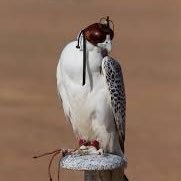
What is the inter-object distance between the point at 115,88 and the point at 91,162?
1.84ft

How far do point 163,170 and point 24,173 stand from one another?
155cm

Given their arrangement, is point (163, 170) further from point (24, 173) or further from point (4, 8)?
point (4, 8)

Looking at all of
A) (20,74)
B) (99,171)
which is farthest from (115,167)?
(20,74)

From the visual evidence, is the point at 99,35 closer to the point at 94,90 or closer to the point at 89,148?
the point at 94,90

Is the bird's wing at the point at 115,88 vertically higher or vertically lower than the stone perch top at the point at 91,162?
higher

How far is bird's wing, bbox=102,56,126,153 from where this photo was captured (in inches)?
206

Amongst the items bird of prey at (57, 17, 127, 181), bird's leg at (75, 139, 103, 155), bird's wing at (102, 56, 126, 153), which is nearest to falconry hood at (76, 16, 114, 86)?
bird of prey at (57, 17, 127, 181)

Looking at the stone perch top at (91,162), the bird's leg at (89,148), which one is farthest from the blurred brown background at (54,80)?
the stone perch top at (91,162)

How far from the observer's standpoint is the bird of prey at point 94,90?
17.0 ft

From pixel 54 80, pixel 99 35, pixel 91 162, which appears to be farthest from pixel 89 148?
pixel 54 80

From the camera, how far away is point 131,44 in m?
13.8

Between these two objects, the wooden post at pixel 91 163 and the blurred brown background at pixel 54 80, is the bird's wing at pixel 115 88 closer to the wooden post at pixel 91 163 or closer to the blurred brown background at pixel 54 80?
the wooden post at pixel 91 163

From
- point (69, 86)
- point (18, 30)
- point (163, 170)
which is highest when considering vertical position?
point (69, 86)

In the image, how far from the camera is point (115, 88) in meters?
5.34
